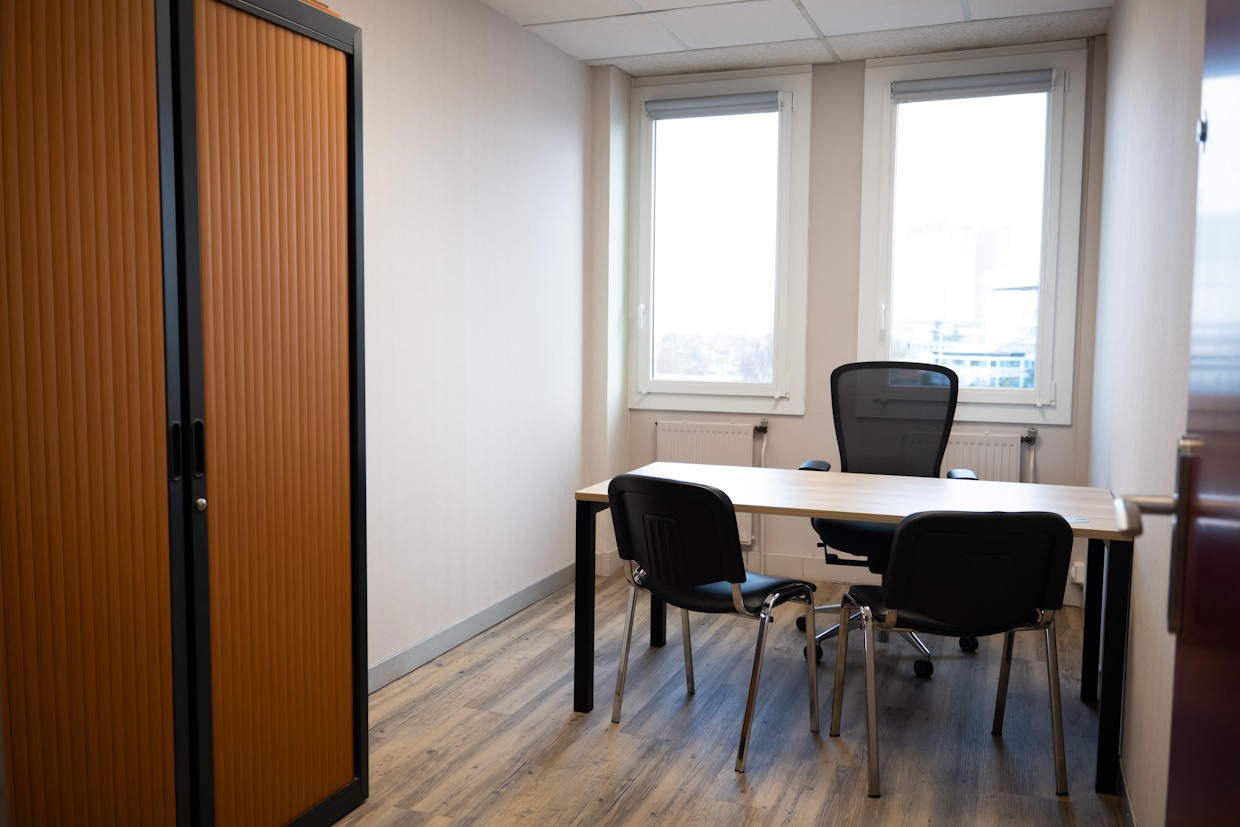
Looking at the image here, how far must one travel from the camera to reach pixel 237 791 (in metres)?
2.14

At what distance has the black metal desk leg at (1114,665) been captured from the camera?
8.44ft

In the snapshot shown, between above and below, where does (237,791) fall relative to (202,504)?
below

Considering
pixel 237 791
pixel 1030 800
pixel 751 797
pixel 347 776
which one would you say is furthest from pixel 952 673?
pixel 237 791

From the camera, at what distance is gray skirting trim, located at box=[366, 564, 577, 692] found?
11.2 ft

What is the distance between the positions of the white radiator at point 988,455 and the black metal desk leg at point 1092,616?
1.41m

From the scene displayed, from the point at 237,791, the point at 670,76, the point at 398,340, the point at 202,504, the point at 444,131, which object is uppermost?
the point at 670,76

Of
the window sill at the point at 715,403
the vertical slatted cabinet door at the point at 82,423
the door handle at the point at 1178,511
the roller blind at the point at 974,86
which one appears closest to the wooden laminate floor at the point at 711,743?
the vertical slatted cabinet door at the point at 82,423

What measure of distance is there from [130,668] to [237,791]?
450 mm

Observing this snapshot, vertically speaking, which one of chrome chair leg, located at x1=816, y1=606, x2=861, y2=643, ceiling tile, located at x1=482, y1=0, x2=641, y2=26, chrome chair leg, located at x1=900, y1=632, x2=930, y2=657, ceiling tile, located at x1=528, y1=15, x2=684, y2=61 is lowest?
chrome chair leg, located at x1=900, y1=632, x2=930, y2=657

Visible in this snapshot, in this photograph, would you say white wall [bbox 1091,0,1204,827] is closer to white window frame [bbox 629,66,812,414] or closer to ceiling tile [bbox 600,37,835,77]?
ceiling tile [bbox 600,37,835,77]

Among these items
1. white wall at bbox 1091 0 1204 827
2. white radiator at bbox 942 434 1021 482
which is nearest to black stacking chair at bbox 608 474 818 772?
white wall at bbox 1091 0 1204 827

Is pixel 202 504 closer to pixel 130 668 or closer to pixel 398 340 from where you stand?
pixel 130 668

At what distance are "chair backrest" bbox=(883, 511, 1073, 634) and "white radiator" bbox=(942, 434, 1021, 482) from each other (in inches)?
83.2

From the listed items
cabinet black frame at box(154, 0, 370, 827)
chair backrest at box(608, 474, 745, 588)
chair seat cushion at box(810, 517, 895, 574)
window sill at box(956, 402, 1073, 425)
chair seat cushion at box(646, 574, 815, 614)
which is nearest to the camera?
cabinet black frame at box(154, 0, 370, 827)
